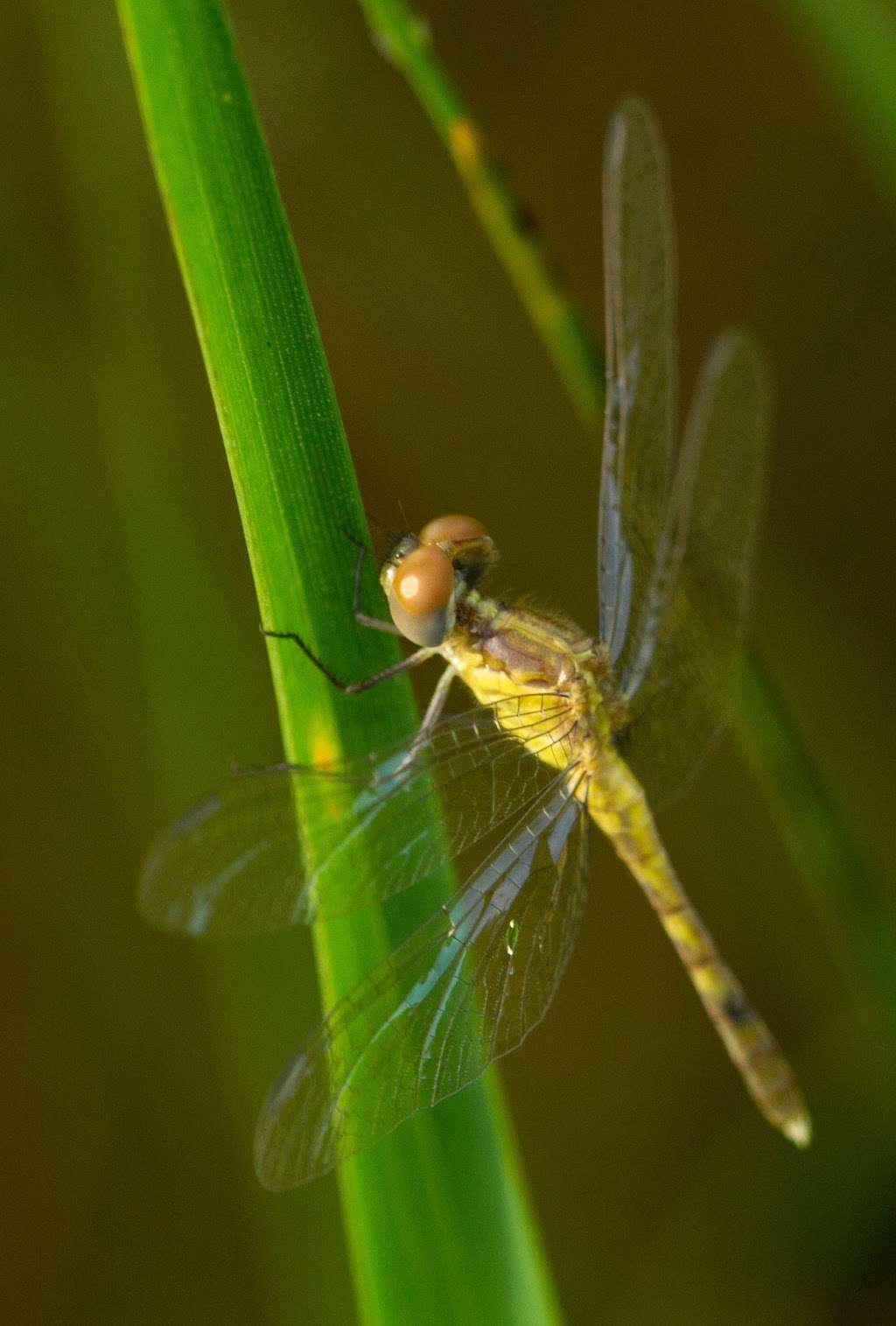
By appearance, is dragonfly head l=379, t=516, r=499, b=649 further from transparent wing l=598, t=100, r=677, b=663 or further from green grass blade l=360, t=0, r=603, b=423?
green grass blade l=360, t=0, r=603, b=423

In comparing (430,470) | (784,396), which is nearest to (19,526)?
(430,470)

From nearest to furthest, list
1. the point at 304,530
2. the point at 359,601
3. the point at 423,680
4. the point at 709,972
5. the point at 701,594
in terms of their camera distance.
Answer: the point at 304,530, the point at 359,601, the point at 701,594, the point at 709,972, the point at 423,680

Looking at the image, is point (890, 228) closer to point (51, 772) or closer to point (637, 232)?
point (637, 232)

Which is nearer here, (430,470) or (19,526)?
(19,526)

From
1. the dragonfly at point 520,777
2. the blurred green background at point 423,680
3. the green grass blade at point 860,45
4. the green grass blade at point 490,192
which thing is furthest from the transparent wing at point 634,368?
the blurred green background at point 423,680

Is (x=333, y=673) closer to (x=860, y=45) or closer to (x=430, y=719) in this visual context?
(x=430, y=719)

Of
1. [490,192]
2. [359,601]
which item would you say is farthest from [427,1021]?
[490,192]

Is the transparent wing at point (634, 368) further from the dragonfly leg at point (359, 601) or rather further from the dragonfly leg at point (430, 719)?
the dragonfly leg at point (359, 601)

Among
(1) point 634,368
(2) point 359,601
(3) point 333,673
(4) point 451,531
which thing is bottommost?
(3) point 333,673
